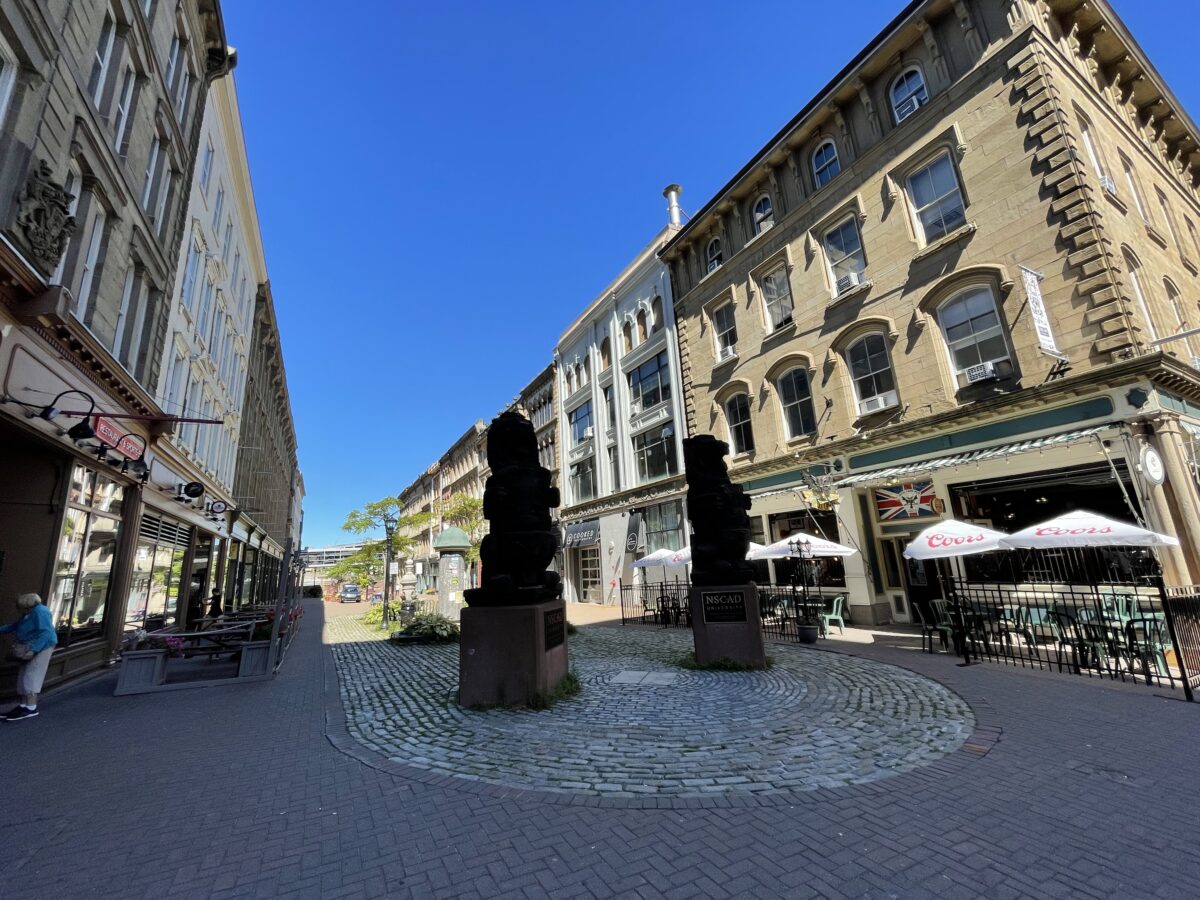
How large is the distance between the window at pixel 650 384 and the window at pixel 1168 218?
17536mm

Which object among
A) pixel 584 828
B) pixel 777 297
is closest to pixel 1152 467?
pixel 777 297

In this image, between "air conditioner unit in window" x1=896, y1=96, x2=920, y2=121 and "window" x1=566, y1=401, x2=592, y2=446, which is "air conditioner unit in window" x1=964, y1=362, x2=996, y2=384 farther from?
"window" x1=566, y1=401, x2=592, y2=446

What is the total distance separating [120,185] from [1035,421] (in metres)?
21.4

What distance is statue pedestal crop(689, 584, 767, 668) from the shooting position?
385 inches

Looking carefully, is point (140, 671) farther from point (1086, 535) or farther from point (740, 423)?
point (740, 423)

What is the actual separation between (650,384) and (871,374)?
12440mm

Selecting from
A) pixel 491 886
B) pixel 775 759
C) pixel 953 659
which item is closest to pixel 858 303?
pixel 953 659

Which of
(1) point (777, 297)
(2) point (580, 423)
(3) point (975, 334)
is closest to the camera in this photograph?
(3) point (975, 334)

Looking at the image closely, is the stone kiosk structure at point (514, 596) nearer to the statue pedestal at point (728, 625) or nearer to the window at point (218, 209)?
the statue pedestal at point (728, 625)

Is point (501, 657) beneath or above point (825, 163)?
beneath

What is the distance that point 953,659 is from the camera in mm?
10211

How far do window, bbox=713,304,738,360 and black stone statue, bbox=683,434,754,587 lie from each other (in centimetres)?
1229

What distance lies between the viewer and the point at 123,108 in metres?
11.6

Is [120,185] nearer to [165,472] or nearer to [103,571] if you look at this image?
[165,472]
